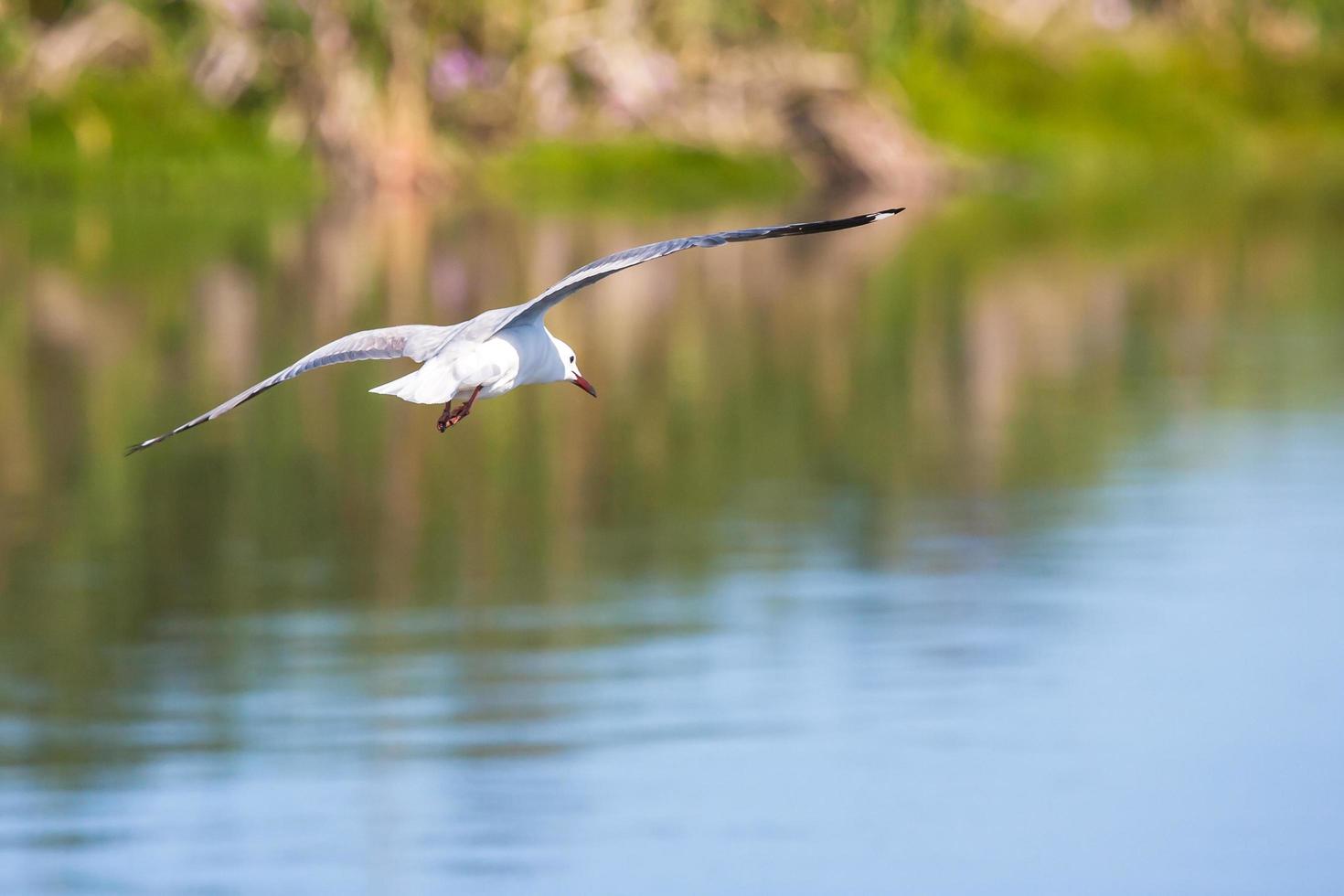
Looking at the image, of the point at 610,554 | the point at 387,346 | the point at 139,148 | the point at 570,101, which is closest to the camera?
the point at 387,346

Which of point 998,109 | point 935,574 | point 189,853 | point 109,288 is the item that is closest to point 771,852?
point 189,853

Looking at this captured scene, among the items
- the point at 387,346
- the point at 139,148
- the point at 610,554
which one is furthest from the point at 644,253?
the point at 139,148

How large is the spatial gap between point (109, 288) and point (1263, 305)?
1619 cm

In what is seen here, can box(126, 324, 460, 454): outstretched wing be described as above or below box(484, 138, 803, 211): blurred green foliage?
below

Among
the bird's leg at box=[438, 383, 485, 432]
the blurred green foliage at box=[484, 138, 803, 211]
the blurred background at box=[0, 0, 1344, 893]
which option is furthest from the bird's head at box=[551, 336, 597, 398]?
the blurred green foliage at box=[484, 138, 803, 211]

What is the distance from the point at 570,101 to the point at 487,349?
4291 centimetres

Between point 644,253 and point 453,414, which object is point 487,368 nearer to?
point 453,414

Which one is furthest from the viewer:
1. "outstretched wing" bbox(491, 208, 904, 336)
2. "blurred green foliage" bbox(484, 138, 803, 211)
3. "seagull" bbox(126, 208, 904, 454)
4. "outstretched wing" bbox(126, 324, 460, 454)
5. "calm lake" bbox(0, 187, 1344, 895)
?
"blurred green foliage" bbox(484, 138, 803, 211)

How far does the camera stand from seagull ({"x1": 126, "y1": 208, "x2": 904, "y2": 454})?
26.1ft

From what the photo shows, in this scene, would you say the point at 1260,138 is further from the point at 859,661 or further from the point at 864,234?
the point at 859,661

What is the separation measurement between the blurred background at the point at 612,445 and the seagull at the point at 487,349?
6.52 metres

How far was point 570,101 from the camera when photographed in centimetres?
5081

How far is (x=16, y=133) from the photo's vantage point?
4475cm

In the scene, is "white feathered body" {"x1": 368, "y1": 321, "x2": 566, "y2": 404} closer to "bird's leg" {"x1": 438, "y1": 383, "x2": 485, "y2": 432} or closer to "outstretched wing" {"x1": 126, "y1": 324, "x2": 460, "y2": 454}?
"bird's leg" {"x1": 438, "y1": 383, "x2": 485, "y2": 432}
